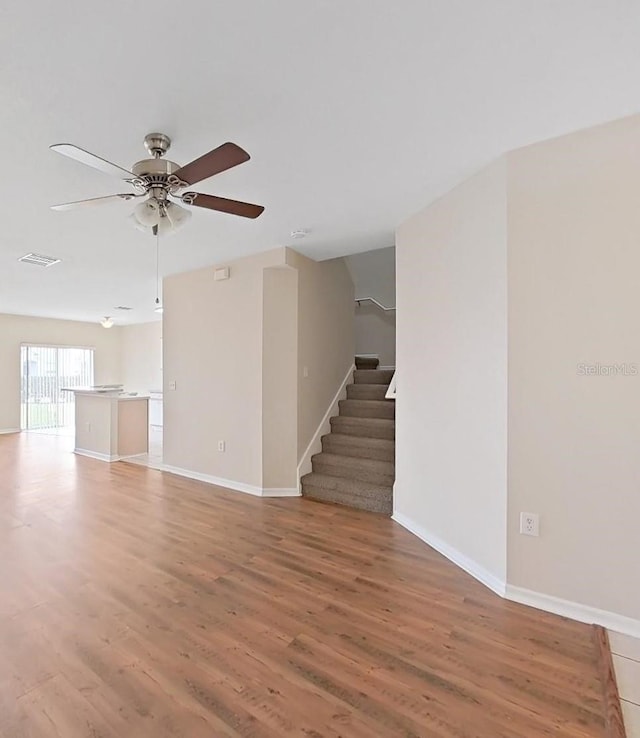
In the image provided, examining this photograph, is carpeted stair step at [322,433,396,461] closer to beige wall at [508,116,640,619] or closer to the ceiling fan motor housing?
beige wall at [508,116,640,619]

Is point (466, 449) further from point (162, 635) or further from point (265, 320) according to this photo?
point (265, 320)

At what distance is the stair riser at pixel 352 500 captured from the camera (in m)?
3.67

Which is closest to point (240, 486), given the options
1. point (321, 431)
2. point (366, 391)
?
point (321, 431)

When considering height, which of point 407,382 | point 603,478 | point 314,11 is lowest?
point 603,478

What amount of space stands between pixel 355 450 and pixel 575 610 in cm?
256

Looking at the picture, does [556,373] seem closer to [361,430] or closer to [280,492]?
[361,430]

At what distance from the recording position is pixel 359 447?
4.40 meters

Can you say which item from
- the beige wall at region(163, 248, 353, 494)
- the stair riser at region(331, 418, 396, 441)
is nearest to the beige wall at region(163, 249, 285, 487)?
the beige wall at region(163, 248, 353, 494)

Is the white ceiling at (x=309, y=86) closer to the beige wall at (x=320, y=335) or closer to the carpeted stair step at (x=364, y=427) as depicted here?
the beige wall at (x=320, y=335)

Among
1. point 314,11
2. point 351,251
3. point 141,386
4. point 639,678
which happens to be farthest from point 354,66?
point 141,386

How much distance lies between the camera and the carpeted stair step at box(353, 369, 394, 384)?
17.5 feet

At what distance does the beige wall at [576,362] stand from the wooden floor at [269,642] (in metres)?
0.37

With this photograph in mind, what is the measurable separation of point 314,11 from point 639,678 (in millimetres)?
2973

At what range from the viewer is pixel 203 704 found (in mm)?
1520
